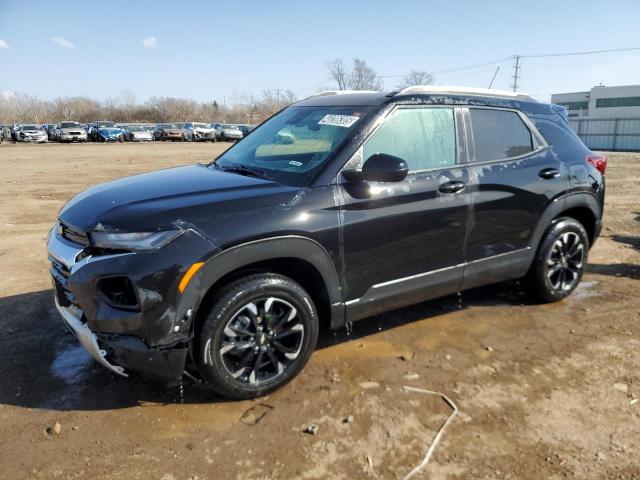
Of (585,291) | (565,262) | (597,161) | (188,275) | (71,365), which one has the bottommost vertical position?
(585,291)

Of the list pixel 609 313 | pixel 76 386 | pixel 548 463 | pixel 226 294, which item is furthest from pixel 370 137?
pixel 609 313

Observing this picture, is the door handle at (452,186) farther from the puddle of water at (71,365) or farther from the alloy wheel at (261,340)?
the puddle of water at (71,365)

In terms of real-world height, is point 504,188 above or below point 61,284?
above

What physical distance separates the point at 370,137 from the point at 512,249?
167cm

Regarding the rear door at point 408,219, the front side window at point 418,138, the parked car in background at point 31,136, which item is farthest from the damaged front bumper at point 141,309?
the parked car in background at point 31,136

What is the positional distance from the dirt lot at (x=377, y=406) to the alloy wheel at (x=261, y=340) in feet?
0.69

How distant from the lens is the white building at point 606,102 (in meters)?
62.4

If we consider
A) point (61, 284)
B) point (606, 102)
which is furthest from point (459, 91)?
point (606, 102)

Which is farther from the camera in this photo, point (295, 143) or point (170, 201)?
point (295, 143)

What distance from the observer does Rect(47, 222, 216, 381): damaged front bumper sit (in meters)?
2.64

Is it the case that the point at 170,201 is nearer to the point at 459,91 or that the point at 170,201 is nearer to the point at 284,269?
the point at 284,269

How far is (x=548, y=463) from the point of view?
2547 mm

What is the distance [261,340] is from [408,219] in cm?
130

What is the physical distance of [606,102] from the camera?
213 ft
